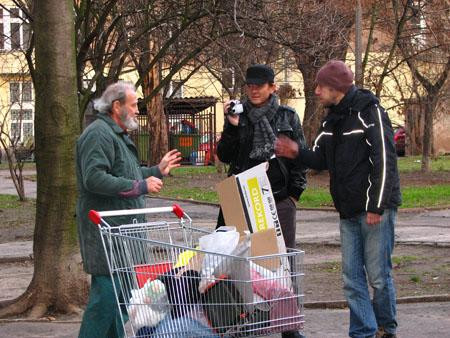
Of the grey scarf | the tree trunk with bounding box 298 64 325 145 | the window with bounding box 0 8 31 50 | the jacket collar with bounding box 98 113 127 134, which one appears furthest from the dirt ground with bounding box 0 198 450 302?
the tree trunk with bounding box 298 64 325 145

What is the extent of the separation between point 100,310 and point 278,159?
1885 mm

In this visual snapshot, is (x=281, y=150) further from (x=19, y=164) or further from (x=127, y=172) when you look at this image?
(x=19, y=164)

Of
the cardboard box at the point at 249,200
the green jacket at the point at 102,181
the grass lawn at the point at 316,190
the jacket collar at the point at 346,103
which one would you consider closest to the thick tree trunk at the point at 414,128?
the grass lawn at the point at 316,190

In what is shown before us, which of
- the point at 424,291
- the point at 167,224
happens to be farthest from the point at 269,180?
the point at 424,291

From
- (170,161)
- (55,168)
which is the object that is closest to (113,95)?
(170,161)

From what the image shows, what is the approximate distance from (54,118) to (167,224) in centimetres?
275

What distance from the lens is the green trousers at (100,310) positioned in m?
6.36

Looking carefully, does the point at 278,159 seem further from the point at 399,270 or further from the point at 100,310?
the point at 399,270

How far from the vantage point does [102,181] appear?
6.17 metres

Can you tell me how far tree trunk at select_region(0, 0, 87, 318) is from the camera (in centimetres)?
869

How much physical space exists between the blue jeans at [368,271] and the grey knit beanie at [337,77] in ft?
3.08

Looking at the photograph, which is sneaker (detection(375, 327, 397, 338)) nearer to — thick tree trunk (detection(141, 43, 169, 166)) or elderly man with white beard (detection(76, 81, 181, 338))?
elderly man with white beard (detection(76, 81, 181, 338))

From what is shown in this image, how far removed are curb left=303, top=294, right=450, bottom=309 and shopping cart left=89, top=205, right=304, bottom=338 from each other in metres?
3.57

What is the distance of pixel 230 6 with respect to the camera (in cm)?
1093
